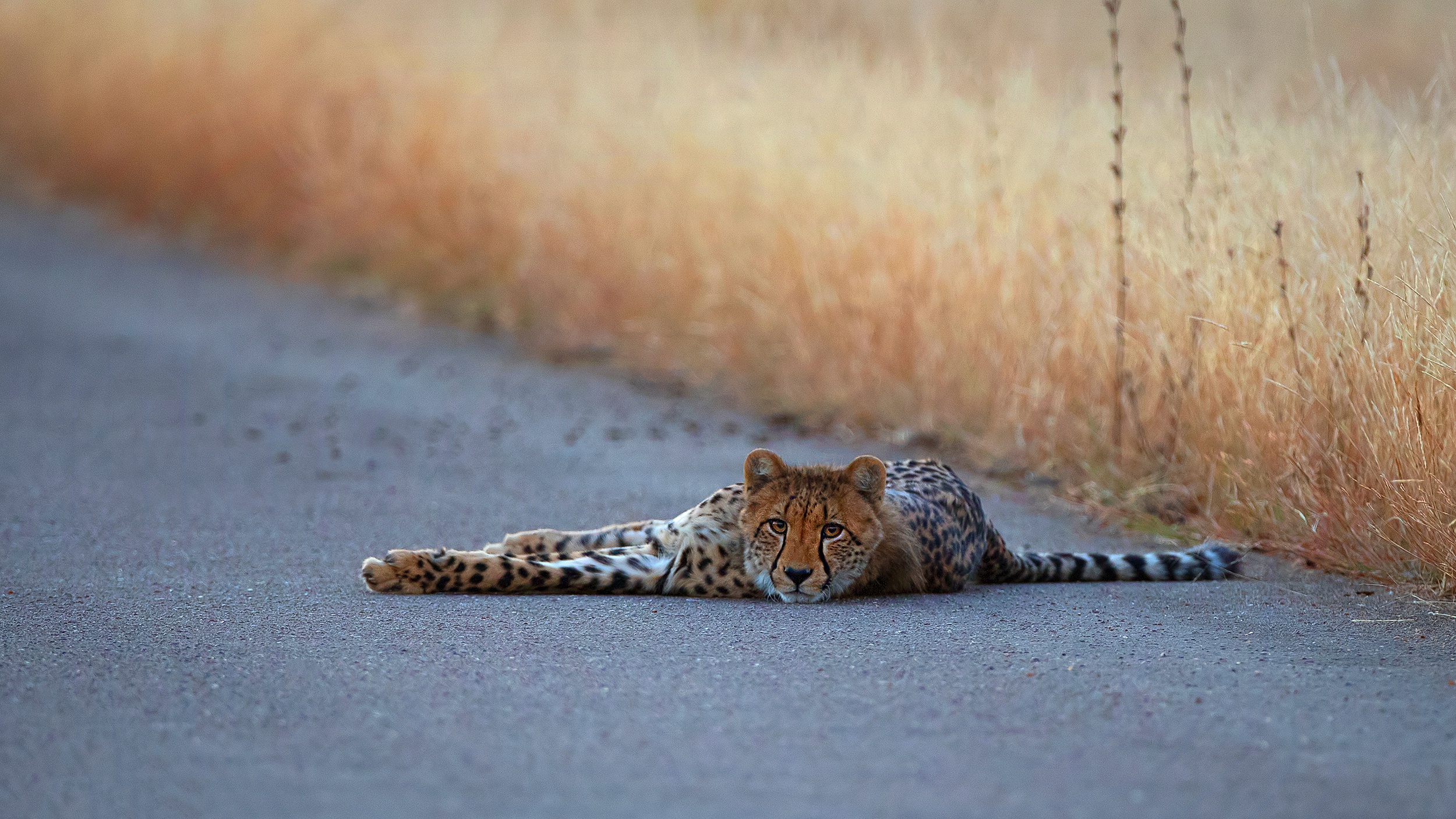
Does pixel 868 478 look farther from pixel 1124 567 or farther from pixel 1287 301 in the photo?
pixel 1287 301

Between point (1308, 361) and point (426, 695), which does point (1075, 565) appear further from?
point (426, 695)

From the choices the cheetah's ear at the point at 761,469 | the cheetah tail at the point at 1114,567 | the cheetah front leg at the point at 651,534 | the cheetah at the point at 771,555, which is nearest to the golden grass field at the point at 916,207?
the cheetah tail at the point at 1114,567

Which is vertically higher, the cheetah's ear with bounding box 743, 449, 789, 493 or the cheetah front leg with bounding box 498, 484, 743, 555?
the cheetah's ear with bounding box 743, 449, 789, 493

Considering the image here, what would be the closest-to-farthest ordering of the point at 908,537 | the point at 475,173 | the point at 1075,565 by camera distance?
the point at 908,537
the point at 1075,565
the point at 475,173

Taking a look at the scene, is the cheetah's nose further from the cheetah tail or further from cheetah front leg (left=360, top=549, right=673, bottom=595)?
the cheetah tail

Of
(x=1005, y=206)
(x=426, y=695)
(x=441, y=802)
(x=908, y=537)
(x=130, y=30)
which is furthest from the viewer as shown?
(x=130, y=30)

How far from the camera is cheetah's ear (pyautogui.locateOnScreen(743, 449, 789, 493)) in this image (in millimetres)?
4727

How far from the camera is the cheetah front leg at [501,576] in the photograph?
4719 millimetres

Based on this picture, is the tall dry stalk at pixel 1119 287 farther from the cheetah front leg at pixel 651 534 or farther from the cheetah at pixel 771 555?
the cheetah front leg at pixel 651 534

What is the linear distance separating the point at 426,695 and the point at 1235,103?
464 centimetres

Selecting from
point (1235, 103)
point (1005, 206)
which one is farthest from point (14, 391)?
point (1235, 103)

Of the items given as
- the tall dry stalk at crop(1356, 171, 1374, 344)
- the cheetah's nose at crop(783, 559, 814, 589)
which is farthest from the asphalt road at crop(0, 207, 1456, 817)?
the tall dry stalk at crop(1356, 171, 1374, 344)

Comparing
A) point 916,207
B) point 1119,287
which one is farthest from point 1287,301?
point 916,207

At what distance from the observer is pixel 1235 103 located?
6562 mm
